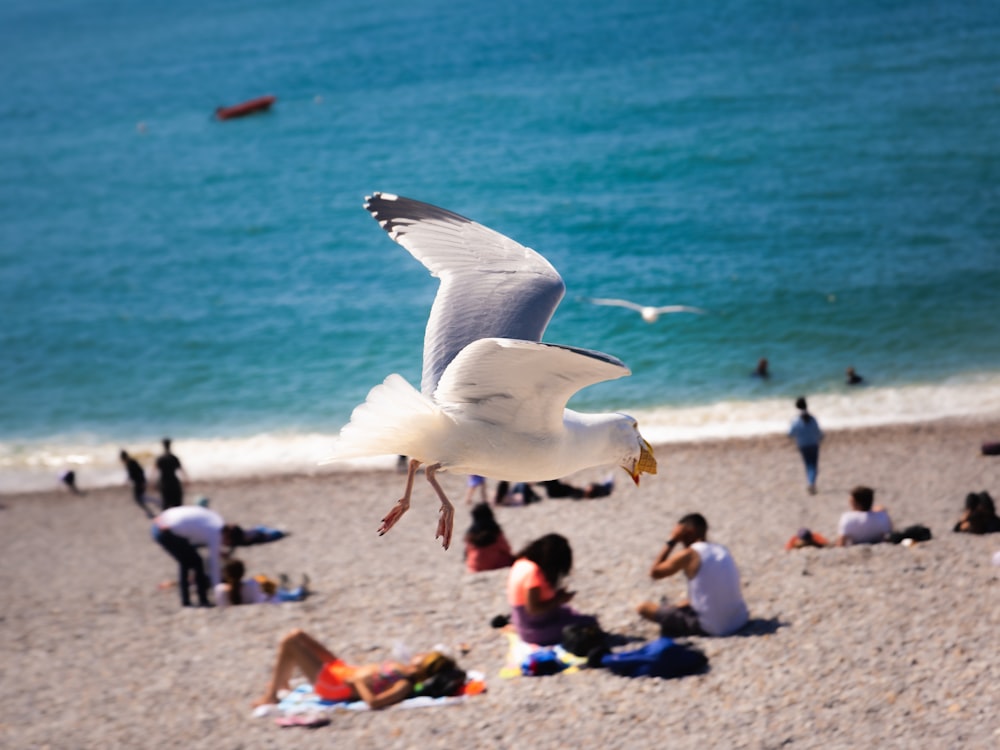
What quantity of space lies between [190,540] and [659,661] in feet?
16.0

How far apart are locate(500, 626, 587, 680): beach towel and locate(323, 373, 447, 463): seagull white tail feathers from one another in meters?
3.74

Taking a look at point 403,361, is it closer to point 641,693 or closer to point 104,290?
point 104,290

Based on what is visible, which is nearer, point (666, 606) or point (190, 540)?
point (666, 606)

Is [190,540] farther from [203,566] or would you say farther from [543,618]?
[543,618]

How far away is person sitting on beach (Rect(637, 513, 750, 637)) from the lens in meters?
8.51

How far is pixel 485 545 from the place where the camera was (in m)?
10.8

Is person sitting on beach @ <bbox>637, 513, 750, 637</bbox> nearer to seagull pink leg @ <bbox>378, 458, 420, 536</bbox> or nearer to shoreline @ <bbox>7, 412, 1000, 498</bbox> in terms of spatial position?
seagull pink leg @ <bbox>378, 458, 420, 536</bbox>

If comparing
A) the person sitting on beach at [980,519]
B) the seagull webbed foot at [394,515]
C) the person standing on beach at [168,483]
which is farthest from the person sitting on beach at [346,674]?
the person standing on beach at [168,483]

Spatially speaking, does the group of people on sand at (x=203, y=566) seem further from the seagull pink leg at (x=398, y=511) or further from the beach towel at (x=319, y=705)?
the seagull pink leg at (x=398, y=511)

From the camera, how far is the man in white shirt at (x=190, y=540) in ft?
36.1

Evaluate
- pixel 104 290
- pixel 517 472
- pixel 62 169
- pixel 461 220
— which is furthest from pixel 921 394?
pixel 62 169

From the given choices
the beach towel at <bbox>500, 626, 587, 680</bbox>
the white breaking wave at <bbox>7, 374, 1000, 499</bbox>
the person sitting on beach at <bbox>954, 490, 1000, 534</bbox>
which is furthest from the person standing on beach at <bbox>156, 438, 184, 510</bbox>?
the person sitting on beach at <bbox>954, 490, 1000, 534</bbox>

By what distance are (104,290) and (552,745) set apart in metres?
27.6

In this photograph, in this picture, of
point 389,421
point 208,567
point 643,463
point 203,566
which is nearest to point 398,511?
point 389,421
